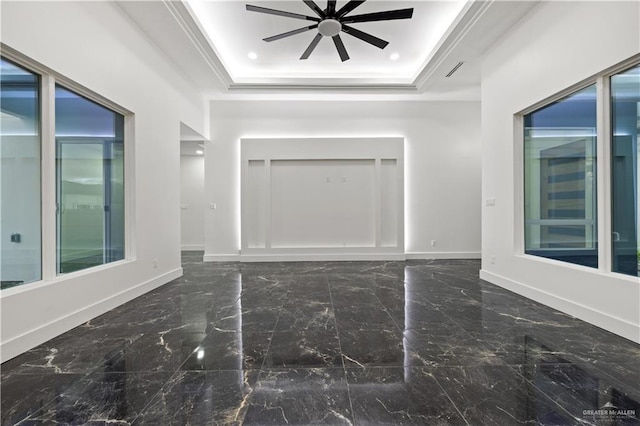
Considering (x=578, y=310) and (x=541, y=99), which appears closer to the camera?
(x=578, y=310)

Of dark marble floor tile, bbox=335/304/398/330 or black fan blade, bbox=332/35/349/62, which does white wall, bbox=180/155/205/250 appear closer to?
black fan blade, bbox=332/35/349/62

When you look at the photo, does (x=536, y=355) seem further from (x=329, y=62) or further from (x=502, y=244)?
(x=329, y=62)

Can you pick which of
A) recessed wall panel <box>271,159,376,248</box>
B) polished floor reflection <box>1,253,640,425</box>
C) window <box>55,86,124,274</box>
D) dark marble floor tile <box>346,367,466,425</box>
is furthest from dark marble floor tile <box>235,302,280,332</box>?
recessed wall panel <box>271,159,376,248</box>

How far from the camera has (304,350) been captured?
210cm

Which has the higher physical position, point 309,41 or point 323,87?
point 309,41

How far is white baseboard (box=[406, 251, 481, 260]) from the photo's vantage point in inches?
237

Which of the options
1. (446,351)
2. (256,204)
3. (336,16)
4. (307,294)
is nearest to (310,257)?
(256,204)

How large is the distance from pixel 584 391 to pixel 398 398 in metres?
1.18

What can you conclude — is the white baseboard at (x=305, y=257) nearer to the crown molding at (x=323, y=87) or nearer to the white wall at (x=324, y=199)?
the white wall at (x=324, y=199)

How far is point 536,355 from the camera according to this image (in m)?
2.01

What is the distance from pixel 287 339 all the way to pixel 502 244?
3484 millimetres

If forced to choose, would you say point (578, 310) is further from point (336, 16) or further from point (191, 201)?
point (191, 201)

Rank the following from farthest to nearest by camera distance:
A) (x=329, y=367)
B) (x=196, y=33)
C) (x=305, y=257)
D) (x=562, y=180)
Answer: (x=305, y=257) < (x=196, y=33) < (x=562, y=180) < (x=329, y=367)

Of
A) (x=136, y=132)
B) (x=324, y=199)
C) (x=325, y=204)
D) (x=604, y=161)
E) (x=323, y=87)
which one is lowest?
(x=325, y=204)
